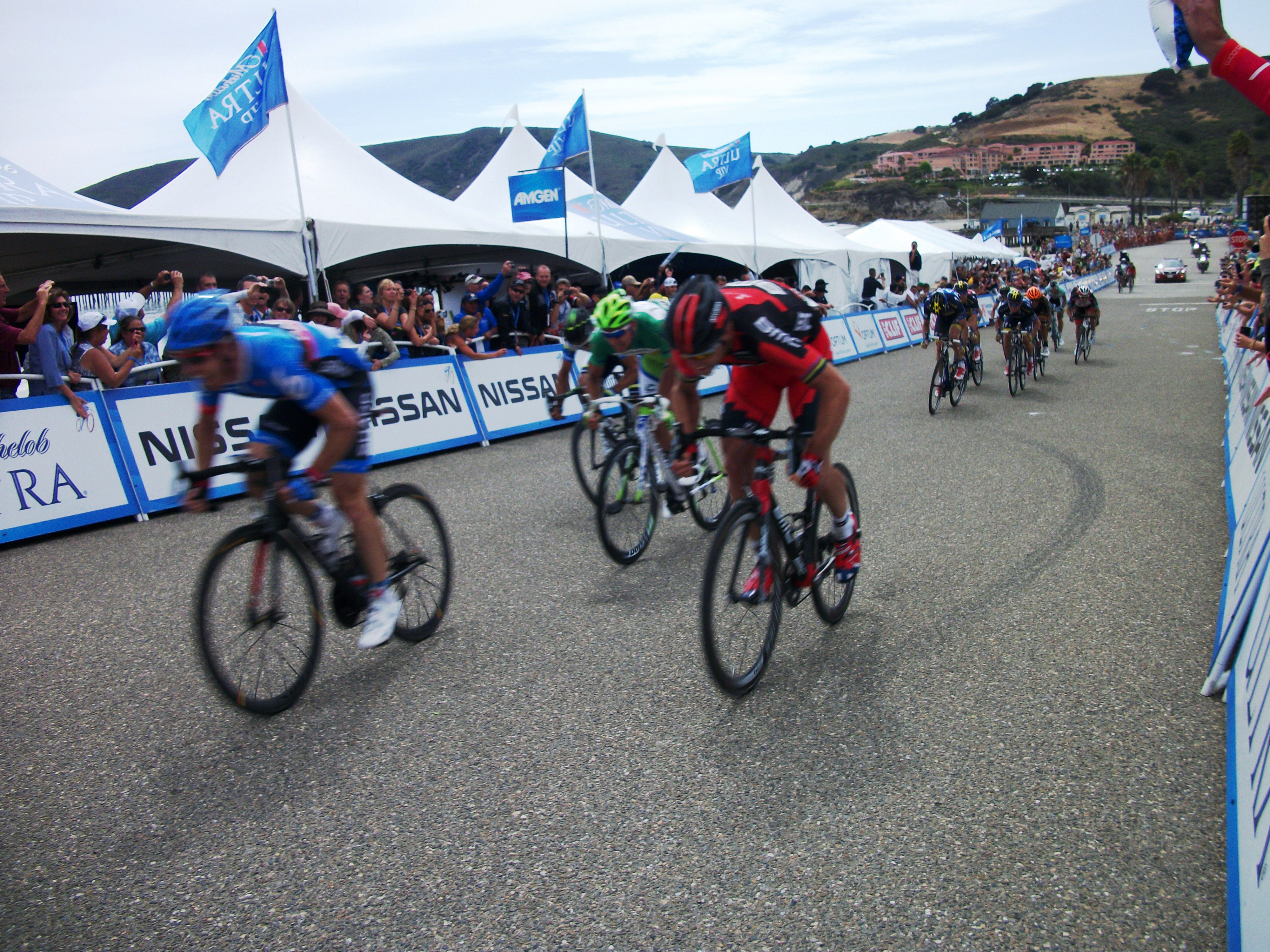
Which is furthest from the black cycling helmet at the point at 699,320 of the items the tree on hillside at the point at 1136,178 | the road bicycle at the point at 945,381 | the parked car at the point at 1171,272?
the tree on hillside at the point at 1136,178

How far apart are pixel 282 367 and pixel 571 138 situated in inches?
516

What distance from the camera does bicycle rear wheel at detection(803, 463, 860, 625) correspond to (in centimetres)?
406

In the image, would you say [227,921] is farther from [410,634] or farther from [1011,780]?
[1011,780]

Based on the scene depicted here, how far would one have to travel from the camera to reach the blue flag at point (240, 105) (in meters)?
10.7

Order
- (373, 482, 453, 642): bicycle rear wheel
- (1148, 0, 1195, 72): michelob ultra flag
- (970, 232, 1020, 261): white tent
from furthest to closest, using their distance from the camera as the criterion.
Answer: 1. (970, 232, 1020, 261): white tent
2. (373, 482, 453, 642): bicycle rear wheel
3. (1148, 0, 1195, 72): michelob ultra flag

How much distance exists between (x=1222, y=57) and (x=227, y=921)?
347 cm

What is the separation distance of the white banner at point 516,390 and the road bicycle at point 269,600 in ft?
21.5

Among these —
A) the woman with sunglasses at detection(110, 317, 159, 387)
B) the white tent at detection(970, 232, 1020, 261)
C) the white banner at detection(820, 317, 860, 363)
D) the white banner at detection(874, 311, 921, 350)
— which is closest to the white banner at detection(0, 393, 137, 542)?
the woman with sunglasses at detection(110, 317, 159, 387)

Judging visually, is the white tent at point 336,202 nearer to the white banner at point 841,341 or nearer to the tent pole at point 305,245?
the tent pole at point 305,245

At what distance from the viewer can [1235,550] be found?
14.5ft

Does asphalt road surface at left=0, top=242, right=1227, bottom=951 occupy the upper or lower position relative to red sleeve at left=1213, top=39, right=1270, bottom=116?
lower

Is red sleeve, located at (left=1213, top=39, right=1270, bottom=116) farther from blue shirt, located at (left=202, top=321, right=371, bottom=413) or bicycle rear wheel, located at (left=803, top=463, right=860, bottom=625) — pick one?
blue shirt, located at (left=202, top=321, right=371, bottom=413)

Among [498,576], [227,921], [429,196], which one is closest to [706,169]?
[429,196]

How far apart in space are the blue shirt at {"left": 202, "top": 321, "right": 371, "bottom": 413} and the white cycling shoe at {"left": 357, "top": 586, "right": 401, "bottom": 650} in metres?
0.99
